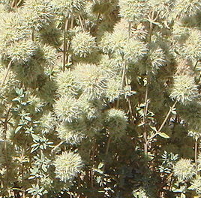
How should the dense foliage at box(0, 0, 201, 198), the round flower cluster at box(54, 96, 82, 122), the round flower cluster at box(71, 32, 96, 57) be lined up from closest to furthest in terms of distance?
the round flower cluster at box(54, 96, 82, 122) → the dense foliage at box(0, 0, 201, 198) → the round flower cluster at box(71, 32, 96, 57)

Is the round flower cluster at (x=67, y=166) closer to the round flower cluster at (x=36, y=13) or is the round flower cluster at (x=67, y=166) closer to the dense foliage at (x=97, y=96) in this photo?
the dense foliage at (x=97, y=96)

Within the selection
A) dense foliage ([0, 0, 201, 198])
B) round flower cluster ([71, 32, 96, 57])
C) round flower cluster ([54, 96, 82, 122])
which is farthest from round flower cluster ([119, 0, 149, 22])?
round flower cluster ([54, 96, 82, 122])

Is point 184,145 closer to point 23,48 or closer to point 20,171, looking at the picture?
point 20,171

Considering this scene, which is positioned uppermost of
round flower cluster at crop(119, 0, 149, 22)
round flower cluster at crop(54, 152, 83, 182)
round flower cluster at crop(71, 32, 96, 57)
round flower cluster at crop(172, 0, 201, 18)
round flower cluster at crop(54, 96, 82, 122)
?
round flower cluster at crop(172, 0, 201, 18)

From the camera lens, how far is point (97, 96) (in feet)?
6.09

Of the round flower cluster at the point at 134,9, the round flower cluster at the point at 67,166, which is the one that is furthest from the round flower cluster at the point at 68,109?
the round flower cluster at the point at 134,9

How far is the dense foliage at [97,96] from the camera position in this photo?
1.95 metres

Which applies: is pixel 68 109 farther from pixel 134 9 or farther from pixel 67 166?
pixel 134 9

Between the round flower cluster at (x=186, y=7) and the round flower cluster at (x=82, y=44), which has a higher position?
the round flower cluster at (x=186, y=7)

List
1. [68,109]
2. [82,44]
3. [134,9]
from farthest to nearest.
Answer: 1. [82,44]
2. [134,9]
3. [68,109]

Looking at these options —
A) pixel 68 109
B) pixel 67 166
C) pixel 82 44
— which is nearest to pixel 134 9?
pixel 82 44

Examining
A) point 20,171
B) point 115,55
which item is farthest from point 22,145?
point 115,55

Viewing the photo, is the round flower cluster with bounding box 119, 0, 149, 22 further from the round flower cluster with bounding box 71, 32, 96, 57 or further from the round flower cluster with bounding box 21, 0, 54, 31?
the round flower cluster with bounding box 21, 0, 54, 31

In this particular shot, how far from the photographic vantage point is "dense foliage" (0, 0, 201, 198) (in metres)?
1.95
